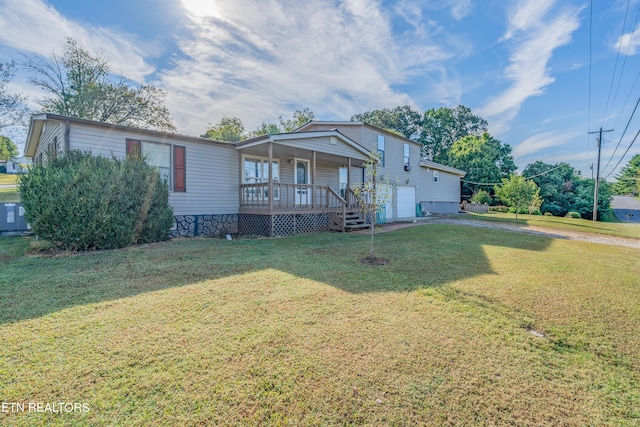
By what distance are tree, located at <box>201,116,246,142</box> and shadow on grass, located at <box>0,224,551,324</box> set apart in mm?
29796

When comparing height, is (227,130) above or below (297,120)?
below

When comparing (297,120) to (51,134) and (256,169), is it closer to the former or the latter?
(256,169)

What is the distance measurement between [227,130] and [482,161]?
32.4 metres

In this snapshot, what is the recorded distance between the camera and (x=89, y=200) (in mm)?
6500

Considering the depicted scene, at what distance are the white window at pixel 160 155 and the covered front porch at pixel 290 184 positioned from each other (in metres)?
2.51

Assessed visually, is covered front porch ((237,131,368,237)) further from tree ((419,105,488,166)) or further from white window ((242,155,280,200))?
tree ((419,105,488,166))

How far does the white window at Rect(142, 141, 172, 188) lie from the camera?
363 inches

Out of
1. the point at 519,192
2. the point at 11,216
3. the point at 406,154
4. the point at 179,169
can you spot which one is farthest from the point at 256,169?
the point at 519,192

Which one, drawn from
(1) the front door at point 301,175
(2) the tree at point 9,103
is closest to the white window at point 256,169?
(1) the front door at point 301,175

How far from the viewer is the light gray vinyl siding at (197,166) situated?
8211 millimetres

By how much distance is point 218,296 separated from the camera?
4090 millimetres

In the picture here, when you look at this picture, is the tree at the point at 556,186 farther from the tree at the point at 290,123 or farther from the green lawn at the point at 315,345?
the green lawn at the point at 315,345

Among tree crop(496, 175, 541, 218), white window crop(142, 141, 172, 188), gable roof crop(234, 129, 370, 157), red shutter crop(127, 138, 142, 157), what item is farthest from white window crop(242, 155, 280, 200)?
tree crop(496, 175, 541, 218)

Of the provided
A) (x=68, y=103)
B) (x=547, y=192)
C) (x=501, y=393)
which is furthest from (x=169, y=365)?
(x=547, y=192)
